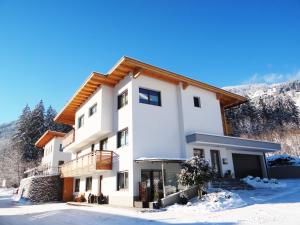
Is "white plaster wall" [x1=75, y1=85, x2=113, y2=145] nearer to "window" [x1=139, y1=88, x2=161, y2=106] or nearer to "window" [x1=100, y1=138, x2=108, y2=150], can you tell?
"window" [x1=100, y1=138, x2=108, y2=150]

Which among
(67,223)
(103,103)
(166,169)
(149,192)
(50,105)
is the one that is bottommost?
(67,223)

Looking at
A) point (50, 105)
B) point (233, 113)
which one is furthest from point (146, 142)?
point (50, 105)

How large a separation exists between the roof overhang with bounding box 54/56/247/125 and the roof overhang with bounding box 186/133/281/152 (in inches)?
181

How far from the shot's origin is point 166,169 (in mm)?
18016

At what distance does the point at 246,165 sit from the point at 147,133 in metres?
12.1

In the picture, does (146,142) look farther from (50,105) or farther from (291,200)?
(50,105)

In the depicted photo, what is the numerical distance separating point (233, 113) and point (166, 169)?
51011 millimetres

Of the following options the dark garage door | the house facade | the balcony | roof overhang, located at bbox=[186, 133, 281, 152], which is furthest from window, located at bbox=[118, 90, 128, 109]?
the dark garage door

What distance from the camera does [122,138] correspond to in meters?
19.8

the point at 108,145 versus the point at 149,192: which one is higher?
the point at 108,145

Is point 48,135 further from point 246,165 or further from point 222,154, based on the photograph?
point 246,165

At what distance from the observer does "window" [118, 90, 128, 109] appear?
66.2 ft

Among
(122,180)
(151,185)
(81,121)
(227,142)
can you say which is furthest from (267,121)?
(151,185)

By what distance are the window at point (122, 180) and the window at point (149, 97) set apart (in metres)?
5.54
